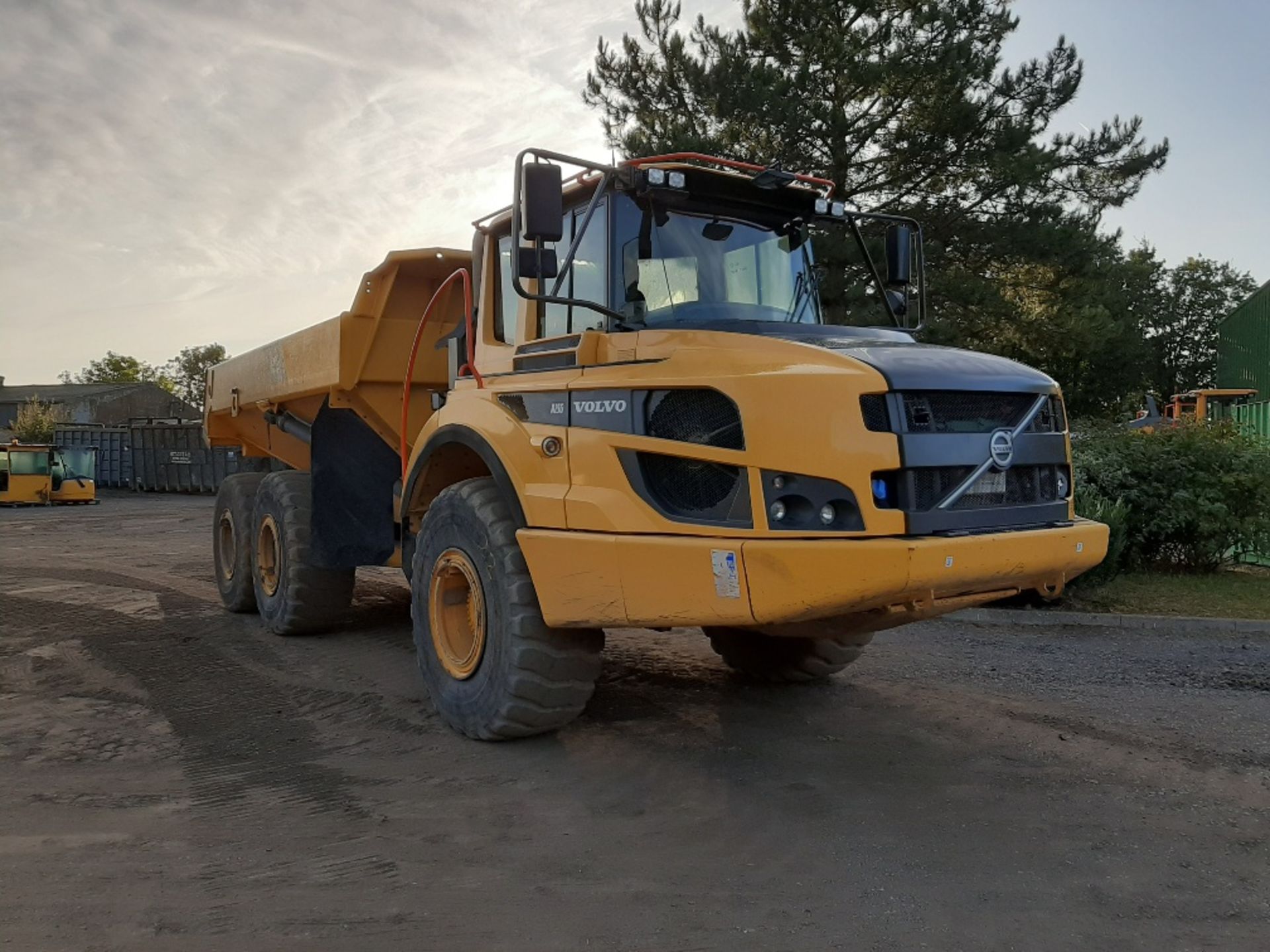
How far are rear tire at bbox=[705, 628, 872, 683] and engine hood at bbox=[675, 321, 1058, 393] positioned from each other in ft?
6.39

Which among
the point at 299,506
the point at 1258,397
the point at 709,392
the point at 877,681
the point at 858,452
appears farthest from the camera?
the point at 1258,397

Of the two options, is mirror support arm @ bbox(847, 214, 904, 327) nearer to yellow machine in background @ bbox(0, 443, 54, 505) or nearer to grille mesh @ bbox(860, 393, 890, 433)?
grille mesh @ bbox(860, 393, 890, 433)

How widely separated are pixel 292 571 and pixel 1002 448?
547 centimetres

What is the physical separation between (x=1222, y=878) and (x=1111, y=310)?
2029 centimetres

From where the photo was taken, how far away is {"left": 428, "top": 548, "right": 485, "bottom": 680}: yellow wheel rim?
5.40 m

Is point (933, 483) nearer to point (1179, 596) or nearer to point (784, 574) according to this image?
point (784, 574)

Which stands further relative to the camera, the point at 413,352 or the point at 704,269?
the point at 413,352

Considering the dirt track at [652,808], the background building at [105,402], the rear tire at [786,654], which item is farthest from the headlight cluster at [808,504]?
the background building at [105,402]

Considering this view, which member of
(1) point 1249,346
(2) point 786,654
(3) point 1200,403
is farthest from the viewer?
(1) point 1249,346

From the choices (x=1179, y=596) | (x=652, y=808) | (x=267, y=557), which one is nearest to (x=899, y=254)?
(x=652, y=808)

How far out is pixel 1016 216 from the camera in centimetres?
1919

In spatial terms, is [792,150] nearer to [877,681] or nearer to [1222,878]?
[877,681]

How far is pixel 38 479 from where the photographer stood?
30.5 m

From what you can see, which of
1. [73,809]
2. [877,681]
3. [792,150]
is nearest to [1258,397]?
[792,150]
